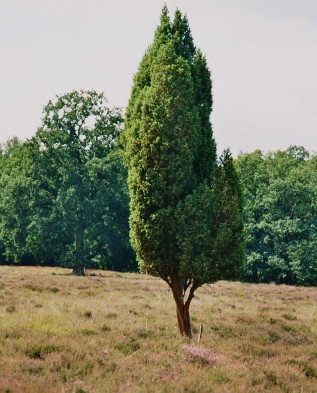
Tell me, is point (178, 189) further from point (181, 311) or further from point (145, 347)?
point (145, 347)

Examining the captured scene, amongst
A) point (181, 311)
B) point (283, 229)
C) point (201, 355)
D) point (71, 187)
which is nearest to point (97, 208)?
point (71, 187)

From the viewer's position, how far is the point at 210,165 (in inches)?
628

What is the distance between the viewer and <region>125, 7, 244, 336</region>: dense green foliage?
14.8 m

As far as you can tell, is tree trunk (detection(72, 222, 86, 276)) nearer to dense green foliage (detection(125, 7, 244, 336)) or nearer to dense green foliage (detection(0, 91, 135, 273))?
dense green foliage (detection(0, 91, 135, 273))

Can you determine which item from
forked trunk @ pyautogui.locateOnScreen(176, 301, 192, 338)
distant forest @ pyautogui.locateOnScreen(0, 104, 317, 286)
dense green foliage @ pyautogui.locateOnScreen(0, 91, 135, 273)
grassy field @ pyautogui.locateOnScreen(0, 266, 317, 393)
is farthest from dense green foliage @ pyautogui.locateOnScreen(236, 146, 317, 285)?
forked trunk @ pyautogui.locateOnScreen(176, 301, 192, 338)

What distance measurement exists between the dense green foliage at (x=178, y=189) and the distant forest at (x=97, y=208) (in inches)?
1136

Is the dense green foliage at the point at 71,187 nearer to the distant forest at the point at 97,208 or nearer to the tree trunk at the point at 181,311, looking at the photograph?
the distant forest at the point at 97,208

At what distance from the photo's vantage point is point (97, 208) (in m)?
44.5

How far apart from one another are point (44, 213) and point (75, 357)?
36.6 m

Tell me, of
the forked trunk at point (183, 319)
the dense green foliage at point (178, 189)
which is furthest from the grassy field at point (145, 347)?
the dense green foliage at point (178, 189)

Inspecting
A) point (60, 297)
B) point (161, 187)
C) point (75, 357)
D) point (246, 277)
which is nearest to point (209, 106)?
point (161, 187)

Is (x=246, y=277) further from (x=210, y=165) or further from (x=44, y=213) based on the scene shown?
(x=210, y=165)

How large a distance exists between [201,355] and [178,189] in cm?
520

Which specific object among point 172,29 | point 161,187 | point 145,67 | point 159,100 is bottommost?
point 161,187
